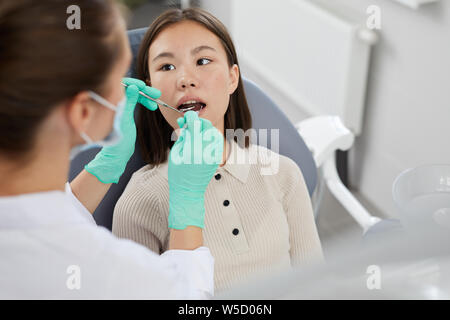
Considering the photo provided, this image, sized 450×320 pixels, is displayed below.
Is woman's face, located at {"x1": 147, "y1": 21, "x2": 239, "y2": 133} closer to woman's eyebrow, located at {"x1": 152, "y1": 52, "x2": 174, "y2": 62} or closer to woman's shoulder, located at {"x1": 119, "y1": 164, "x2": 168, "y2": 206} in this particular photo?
woman's eyebrow, located at {"x1": 152, "y1": 52, "x2": 174, "y2": 62}

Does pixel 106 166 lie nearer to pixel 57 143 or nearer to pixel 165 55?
pixel 165 55

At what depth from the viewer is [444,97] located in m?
1.90

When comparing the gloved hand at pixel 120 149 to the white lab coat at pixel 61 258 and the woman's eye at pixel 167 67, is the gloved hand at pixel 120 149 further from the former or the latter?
the white lab coat at pixel 61 258

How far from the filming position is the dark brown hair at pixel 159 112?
127 cm

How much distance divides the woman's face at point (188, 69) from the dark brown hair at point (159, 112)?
0.02 metres

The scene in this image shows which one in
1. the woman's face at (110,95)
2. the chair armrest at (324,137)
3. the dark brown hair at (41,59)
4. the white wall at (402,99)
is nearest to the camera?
the dark brown hair at (41,59)

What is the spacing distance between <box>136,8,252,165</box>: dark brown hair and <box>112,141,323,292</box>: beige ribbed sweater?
5 centimetres

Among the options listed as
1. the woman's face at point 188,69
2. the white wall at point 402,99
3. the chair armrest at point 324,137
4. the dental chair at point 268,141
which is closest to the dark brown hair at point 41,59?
the woman's face at point 188,69

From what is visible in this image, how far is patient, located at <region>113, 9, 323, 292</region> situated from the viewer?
1230 millimetres

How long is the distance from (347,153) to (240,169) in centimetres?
123

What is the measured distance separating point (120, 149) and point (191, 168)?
211 mm

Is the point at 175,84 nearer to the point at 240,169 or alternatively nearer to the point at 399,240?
the point at 240,169

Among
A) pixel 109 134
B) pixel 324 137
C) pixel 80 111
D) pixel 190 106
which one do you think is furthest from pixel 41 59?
pixel 324 137
